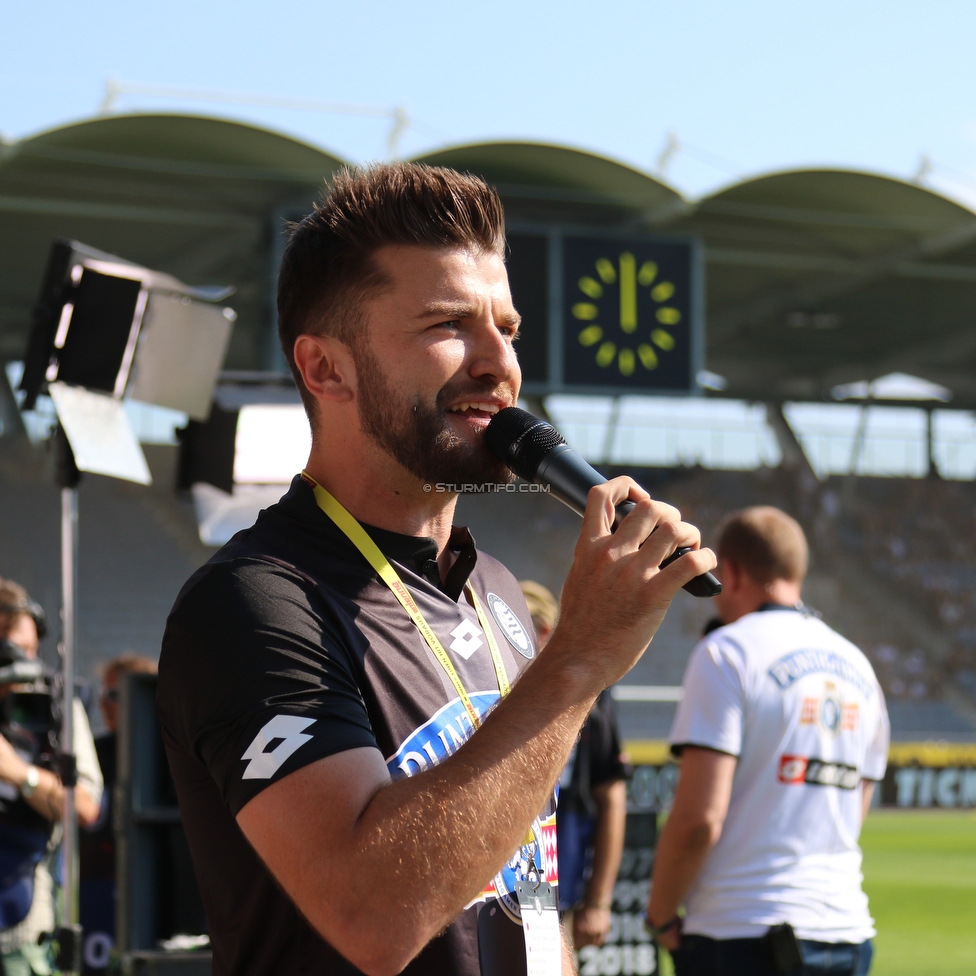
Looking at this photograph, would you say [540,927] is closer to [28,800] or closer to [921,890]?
[28,800]

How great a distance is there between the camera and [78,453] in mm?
4426

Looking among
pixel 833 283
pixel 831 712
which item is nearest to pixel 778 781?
pixel 831 712

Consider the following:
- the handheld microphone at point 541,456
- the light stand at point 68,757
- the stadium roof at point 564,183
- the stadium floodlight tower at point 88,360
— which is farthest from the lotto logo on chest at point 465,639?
the stadium roof at point 564,183

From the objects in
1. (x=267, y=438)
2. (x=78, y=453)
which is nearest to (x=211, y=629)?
(x=78, y=453)

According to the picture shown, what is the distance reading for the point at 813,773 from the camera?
151 inches

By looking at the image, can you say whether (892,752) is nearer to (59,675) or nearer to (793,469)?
(793,469)

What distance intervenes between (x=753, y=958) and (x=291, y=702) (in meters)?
2.54

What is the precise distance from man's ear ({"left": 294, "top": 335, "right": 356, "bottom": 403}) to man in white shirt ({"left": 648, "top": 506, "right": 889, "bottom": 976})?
2189mm

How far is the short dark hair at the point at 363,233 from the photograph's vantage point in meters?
1.87

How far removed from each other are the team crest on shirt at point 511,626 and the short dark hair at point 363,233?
46 cm

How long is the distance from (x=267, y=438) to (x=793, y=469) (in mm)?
26256

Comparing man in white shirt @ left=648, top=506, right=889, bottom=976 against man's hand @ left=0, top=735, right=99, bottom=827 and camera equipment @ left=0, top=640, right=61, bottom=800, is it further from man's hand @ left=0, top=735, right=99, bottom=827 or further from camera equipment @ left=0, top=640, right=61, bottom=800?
camera equipment @ left=0, top=640, right=61, bottom=800

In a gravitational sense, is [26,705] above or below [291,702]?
below

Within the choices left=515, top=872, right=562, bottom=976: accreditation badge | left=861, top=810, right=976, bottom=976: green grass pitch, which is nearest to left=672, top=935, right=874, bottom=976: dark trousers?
left=515, top=872, right=562, bottom=976: accreditation badge
